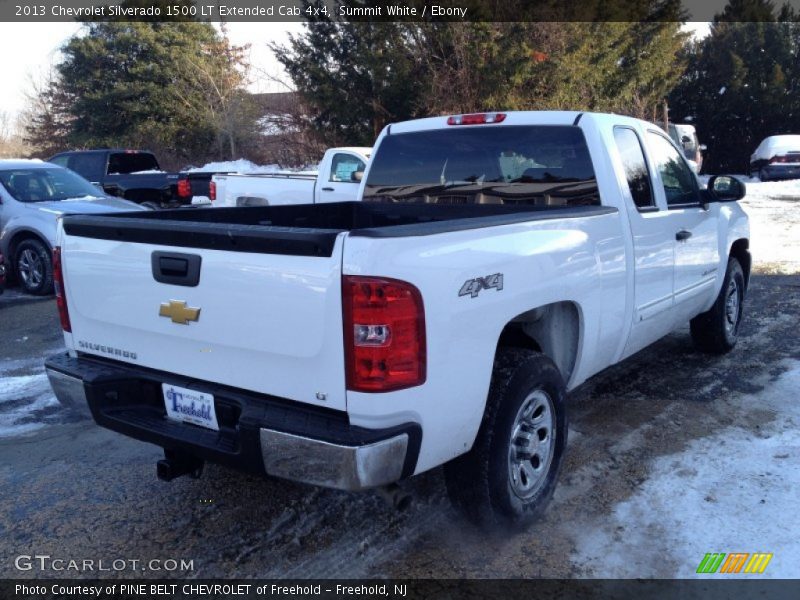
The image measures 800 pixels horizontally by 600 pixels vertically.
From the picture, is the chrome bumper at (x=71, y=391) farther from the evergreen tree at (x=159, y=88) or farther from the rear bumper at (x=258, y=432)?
the evergreen tree at (x=159, y=88)

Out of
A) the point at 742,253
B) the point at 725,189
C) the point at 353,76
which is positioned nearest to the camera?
the point at 725,189

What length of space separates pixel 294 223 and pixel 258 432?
2.21 metres

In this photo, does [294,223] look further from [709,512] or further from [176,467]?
[709,512]

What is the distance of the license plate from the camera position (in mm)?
3129

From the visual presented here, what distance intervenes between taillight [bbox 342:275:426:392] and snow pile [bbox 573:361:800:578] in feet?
4.36

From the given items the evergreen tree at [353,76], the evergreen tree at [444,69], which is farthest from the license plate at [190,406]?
the evergreen tree at [353,76]

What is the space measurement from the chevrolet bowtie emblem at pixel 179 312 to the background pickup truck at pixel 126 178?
42.8 ft

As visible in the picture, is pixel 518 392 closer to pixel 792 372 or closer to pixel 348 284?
pixel 348 284

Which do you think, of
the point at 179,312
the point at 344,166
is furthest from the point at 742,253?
the point at 344,166

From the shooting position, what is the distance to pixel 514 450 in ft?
11.3

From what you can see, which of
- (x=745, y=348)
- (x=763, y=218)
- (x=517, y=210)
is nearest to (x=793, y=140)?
(x=763, y=218)

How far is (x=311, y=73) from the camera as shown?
24625mm

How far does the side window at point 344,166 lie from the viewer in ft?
38.2
